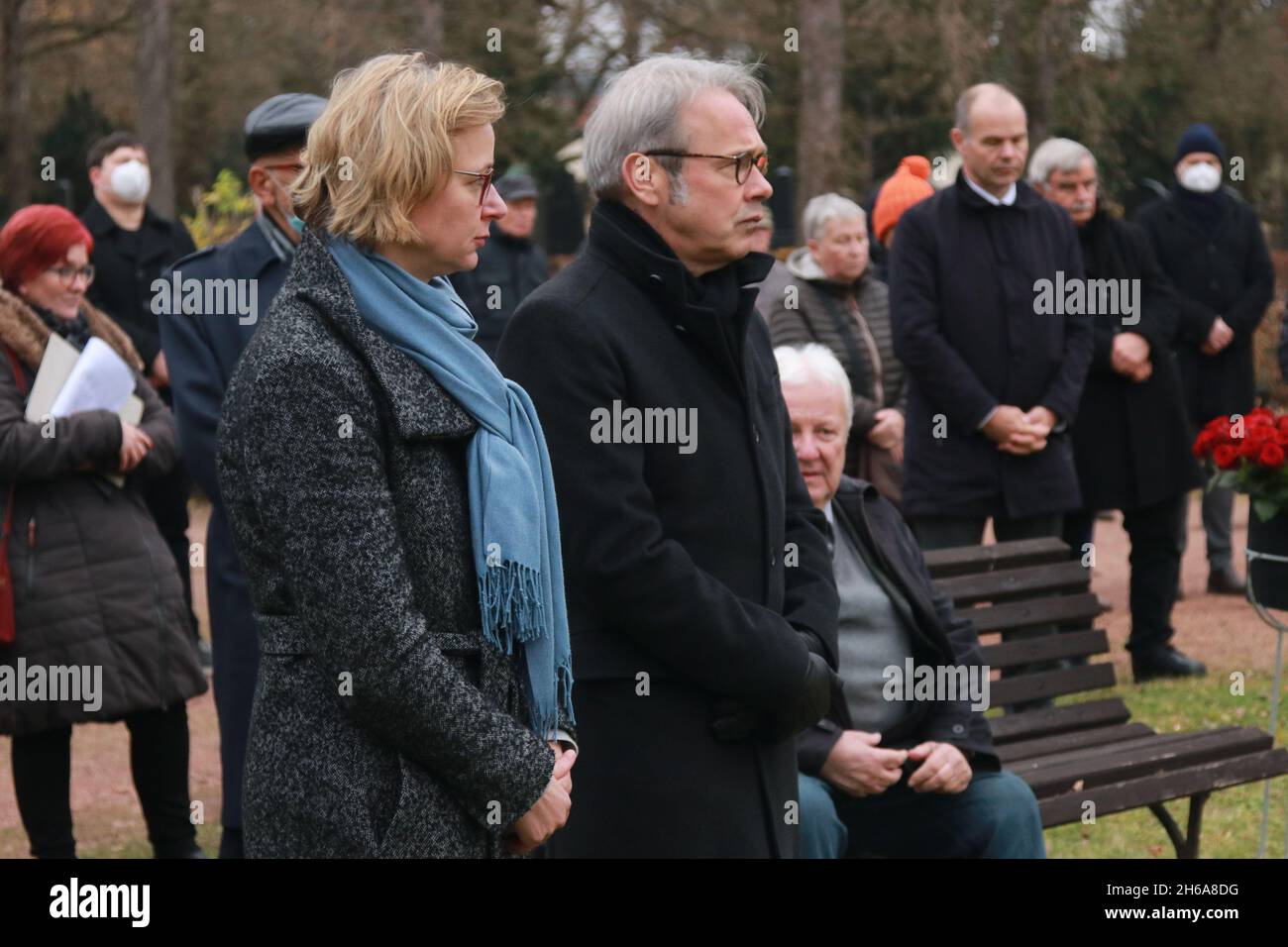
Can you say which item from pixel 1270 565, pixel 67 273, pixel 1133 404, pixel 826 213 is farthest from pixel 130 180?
pixel 1270 565

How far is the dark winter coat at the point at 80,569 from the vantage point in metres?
5.14

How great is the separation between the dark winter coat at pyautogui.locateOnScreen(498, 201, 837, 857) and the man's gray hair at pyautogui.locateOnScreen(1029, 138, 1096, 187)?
4791mm

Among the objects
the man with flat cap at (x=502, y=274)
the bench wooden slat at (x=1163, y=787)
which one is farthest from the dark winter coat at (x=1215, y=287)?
the bench wooden slat at (x=1163, y=787)

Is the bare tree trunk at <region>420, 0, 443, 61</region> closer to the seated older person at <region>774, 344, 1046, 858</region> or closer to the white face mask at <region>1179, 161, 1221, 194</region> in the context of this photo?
the white face mask at <region>1179, 161, 1221, 194</region>

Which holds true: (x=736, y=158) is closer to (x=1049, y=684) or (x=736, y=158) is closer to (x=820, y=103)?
(x=1049, y=684)

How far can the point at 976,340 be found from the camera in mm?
6863

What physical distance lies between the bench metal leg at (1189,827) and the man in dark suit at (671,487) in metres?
2.06

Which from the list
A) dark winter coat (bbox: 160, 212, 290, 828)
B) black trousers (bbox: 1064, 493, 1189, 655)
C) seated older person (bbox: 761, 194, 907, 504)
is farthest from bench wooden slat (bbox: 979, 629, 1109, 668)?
black trousers (bbox: 1064, 493, 1189, 655)

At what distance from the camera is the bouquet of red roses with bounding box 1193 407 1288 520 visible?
5551mm

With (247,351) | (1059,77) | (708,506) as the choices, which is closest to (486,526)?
(247,351)

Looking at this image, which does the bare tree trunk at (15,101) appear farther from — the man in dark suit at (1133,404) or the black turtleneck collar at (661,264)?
the black turtleneck collar at (661,264)

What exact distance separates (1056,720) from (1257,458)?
98cm

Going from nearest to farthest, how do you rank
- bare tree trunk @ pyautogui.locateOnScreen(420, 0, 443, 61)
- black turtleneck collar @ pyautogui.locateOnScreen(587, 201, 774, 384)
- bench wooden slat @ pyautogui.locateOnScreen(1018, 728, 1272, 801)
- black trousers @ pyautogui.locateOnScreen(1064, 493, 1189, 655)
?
black turtleneck collar @ pyautogui.locateOnScreen(587, 201, 774, 384)
bench wooden slat @ pyautogui.locateOnScreen(1018, 728, 1272, 801)
black trousers @ pyautogui.locateOnScreen(1064, 493, 1189, 655)
bare tree trunk @ pyautogui.locateOnScreen(420, 0, 443, 61)
